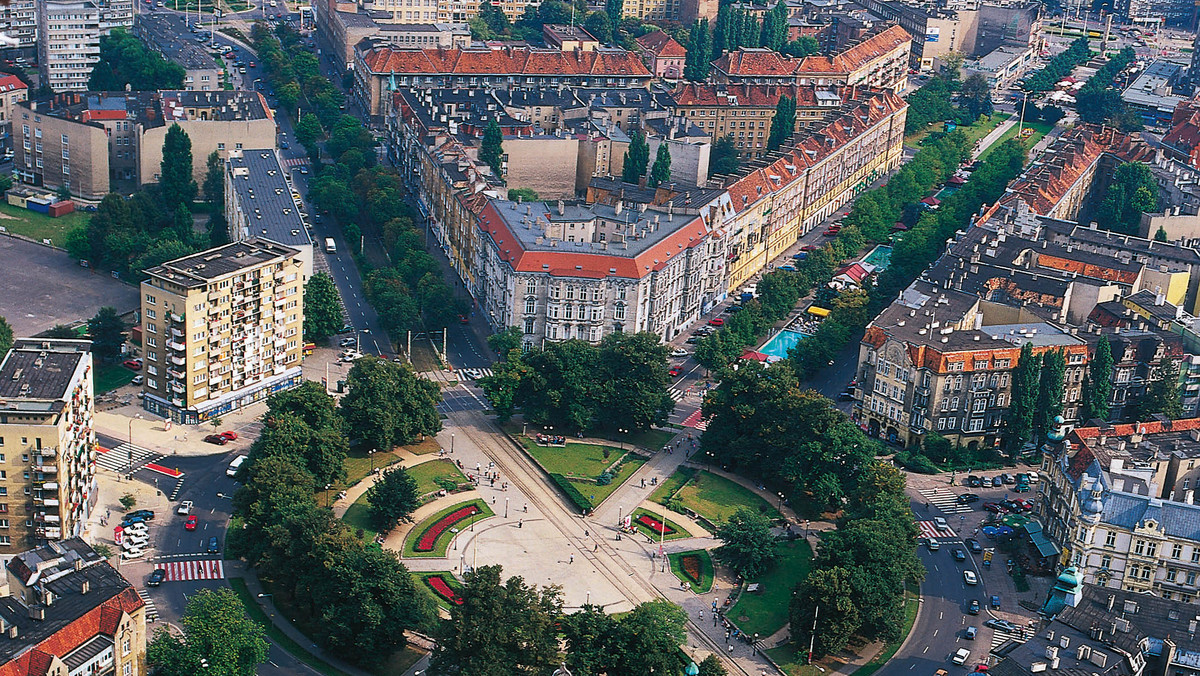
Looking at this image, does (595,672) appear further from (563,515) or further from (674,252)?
(674,252)

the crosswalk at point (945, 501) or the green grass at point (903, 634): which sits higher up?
the crosswalk at point (945, 501)

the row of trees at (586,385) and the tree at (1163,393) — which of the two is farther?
the tree at (1163,393)

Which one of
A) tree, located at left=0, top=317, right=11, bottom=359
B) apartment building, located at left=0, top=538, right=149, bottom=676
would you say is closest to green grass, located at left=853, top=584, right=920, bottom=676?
apartment building, located at left=0, top=538, right=149, bottom=676

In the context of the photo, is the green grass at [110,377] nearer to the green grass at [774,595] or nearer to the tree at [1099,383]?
the green grass at [774,595]

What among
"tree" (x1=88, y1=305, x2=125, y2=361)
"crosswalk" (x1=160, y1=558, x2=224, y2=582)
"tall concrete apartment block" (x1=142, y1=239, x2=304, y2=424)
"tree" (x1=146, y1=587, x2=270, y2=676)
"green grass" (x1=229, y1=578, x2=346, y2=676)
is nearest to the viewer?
"tree" (x1=146, y1=587, x2=270, y2=676)

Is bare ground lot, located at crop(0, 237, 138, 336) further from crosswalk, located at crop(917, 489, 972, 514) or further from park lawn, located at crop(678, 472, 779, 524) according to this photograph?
crosswalk, located at crop(917, 489, 972, 514)

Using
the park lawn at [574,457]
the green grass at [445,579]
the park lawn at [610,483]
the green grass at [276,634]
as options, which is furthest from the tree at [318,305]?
the green grass at [445,579]
